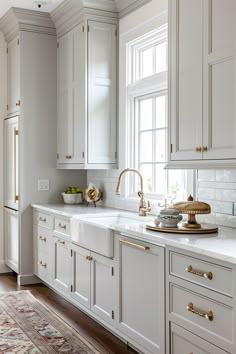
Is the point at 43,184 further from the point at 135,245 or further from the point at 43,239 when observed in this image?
the point at 135,245

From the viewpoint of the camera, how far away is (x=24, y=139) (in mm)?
5145

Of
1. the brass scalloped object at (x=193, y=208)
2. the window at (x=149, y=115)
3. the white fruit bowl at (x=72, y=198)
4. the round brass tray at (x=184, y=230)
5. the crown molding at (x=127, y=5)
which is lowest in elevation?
the round brass tray at (x=184, y=230)

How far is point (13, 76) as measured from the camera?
536cm

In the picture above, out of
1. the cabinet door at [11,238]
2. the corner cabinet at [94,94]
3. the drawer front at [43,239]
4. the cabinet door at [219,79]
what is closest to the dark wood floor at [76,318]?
the cabinet door at [11,238]

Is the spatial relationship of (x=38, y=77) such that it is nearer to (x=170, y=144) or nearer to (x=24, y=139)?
(x=24, y=139)

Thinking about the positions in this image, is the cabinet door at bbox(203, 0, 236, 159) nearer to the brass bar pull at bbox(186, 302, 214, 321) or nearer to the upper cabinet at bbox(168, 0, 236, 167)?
the upper cabinet at bbox(168, 0, 236, 167)

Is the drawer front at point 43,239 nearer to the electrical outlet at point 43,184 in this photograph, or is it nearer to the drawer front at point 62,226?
the drawer front at point 62,226

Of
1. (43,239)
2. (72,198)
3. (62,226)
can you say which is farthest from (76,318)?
(72,198)

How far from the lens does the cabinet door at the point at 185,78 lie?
9.78 ft

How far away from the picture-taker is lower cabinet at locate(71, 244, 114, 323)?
348 cm

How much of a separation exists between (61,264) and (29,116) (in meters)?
1.69

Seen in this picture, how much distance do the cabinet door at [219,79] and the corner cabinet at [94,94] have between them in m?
1.85

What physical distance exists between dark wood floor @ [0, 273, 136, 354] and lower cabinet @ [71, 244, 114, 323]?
0.48 ft

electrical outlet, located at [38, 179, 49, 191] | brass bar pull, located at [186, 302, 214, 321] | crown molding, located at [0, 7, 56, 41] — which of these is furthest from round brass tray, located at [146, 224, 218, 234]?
crown molding, located at [0, 7, 56, 41]
